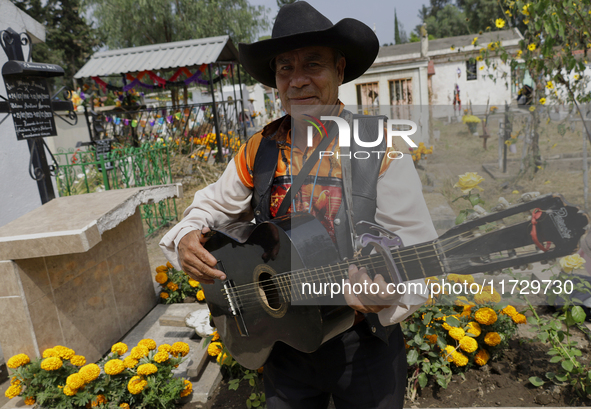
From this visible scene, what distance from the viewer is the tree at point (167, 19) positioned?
20188 mm

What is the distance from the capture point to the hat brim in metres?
1.52

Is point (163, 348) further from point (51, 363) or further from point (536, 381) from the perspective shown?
point (536, 381)

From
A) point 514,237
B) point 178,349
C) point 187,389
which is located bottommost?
point 187,389

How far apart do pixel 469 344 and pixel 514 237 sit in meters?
1.55

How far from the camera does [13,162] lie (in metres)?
4.88

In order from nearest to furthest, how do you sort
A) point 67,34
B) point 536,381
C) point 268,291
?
point 268,291 < point 536,381 < point 67,34

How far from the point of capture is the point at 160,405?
263 cm

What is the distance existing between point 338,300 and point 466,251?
47cm

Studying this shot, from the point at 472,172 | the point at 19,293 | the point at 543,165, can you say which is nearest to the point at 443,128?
the point at 472,172

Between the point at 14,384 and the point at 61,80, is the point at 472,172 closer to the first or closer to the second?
the point at 14,384

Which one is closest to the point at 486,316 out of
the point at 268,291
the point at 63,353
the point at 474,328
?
the point at 474,328

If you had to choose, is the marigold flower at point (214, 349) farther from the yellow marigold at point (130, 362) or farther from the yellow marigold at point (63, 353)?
the yellow marigold at point (63, 353)

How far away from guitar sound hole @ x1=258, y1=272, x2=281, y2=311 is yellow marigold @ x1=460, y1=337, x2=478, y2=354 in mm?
1300

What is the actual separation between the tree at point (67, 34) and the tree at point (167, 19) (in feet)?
34.4
